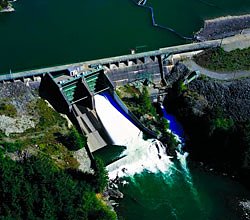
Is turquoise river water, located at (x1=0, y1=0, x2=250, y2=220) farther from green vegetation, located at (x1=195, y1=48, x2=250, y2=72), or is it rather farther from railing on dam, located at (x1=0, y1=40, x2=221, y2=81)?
green vegetation, located at (x1=195, y1=48, x2=250, y2=72)

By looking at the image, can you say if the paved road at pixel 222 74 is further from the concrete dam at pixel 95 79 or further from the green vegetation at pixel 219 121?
the green vegetation at pixel 219 121

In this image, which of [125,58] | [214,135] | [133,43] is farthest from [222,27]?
[214,135]

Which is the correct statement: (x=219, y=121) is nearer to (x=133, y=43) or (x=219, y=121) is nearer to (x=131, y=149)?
(x=131, y=149)

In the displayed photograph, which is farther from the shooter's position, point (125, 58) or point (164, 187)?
point (125, 58)

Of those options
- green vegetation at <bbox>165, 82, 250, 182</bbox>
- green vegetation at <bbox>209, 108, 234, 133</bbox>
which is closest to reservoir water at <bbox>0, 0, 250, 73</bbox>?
green vegetation at <bbox>165, 82, 250, 182</bbox>

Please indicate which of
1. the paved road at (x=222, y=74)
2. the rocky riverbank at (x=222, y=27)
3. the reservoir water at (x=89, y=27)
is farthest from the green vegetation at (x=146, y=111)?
the rocky riverbank at (x=222, y=27)

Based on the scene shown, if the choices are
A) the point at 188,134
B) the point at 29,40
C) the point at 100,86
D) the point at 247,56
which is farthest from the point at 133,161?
the point at 29,40
